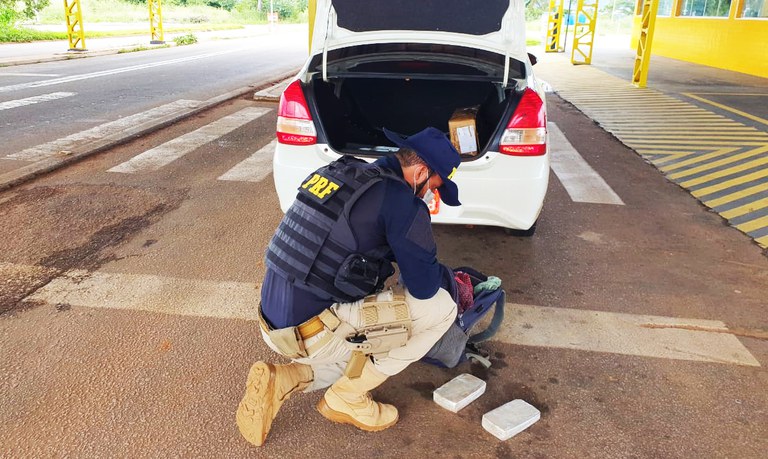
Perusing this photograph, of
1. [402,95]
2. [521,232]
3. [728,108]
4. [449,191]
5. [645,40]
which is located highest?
[645,40]

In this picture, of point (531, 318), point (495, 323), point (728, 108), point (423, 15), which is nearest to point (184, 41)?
point (728, 108)

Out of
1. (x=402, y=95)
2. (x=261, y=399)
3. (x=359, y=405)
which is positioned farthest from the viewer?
(x=402, y=95)

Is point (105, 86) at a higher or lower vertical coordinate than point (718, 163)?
higher

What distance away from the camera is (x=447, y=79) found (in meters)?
4.01

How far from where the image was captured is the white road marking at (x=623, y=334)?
3.17 metres

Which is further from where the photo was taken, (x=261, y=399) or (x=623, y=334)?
(x=623, y=334)

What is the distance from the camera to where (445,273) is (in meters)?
2.76

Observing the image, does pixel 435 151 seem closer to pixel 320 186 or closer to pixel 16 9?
pixel 320 186

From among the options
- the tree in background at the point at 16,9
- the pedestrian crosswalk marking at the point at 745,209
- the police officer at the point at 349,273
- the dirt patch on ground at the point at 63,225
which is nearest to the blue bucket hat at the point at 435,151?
the police officer at the point at 349,273

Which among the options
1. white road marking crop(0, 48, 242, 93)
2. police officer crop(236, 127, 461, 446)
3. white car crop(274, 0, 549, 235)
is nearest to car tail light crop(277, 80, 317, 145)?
white car crop(274, 0, 549, 235)

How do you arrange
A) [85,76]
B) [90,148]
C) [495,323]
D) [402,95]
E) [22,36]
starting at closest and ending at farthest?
[495,323], [402,95], [90,148], [85,76], [22,36]

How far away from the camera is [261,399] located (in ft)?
7.87

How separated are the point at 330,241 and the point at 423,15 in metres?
2.44

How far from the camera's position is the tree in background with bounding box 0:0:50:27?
26389mm
